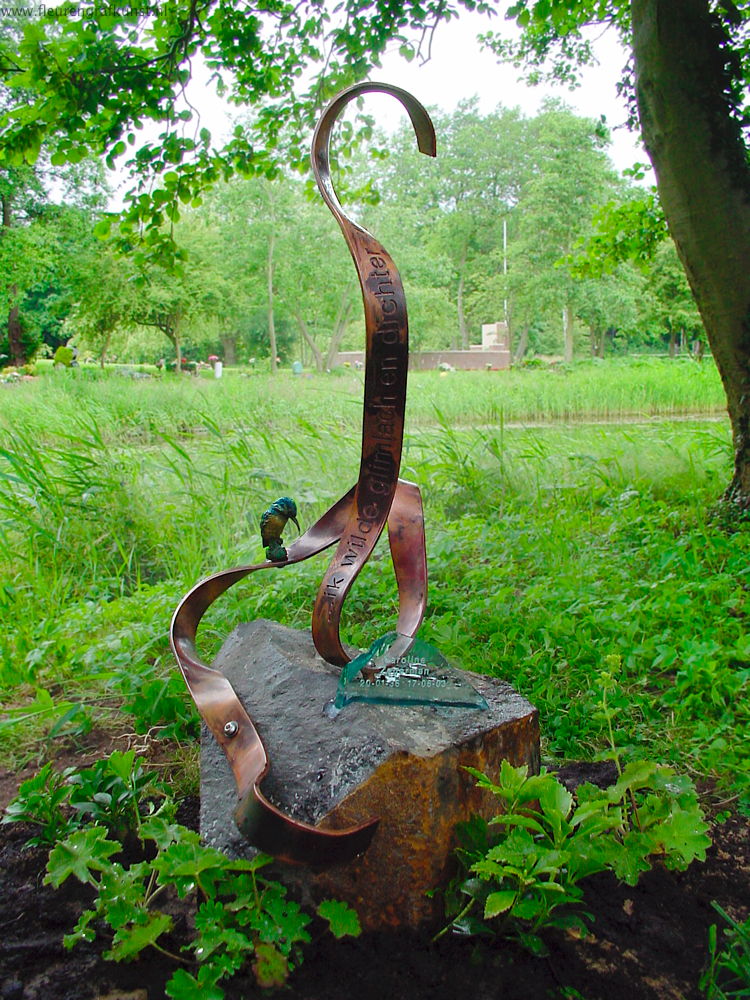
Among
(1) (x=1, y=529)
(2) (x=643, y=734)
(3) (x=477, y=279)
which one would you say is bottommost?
Result: (2) (x=643, y=734)

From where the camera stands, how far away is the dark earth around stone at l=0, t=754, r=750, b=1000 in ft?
4.32

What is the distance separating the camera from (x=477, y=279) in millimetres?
28750

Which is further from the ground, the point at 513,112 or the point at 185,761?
the point at 513,112

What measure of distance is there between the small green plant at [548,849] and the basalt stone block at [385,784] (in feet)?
0.19

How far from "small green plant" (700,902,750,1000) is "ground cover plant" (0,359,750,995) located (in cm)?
2

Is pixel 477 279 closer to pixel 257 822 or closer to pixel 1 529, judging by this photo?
pixel 1 529

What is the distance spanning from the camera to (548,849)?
1.35 meters

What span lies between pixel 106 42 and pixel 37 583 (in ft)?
7.98

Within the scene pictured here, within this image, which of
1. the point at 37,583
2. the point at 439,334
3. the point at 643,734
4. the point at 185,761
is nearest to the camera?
the point at 185,761

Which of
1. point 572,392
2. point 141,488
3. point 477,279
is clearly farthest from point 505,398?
point 477,279

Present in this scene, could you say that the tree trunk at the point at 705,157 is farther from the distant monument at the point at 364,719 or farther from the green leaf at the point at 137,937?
the green leaf at the point at 137,937

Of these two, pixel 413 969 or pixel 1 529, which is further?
pixel 1 529

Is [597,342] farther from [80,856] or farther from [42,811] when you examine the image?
[80,856]

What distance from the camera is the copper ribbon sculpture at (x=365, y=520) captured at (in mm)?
1665
